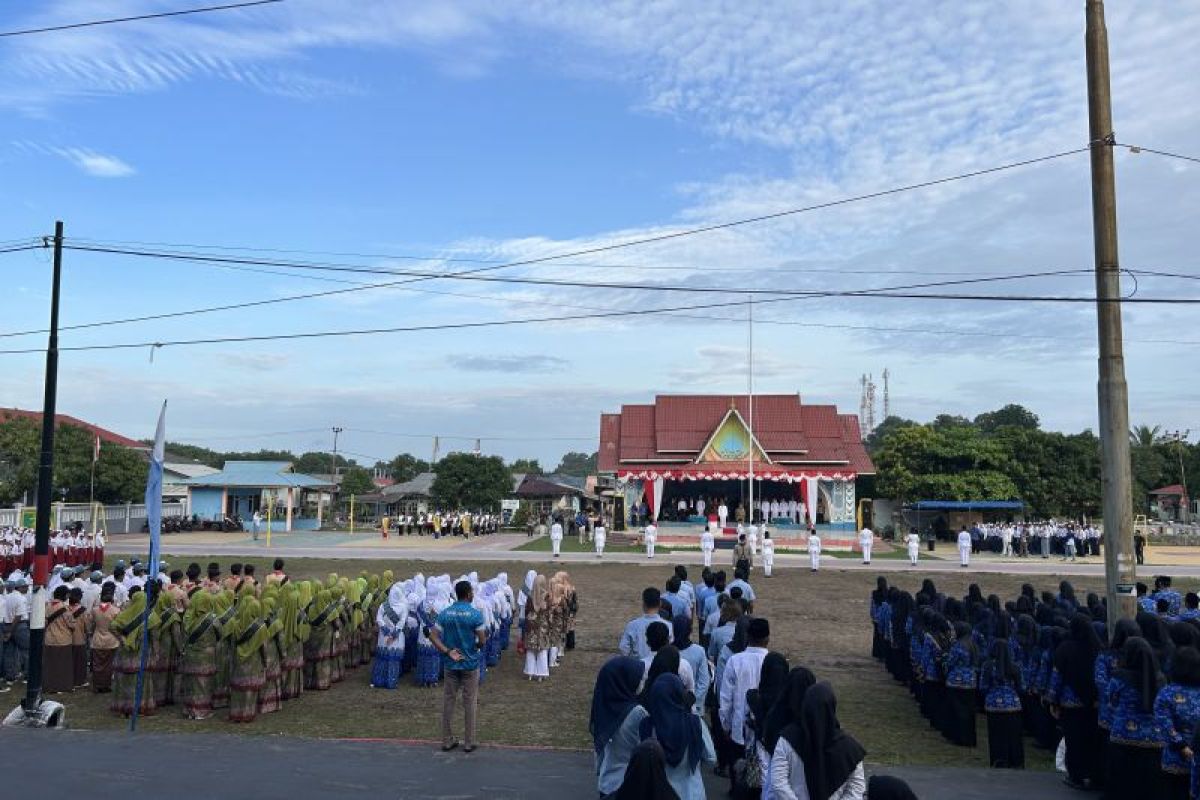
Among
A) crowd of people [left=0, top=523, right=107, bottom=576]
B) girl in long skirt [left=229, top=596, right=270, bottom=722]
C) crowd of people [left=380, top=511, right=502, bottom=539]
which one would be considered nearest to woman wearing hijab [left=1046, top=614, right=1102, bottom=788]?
girl in long skirt [left=229, top=596, right=270, bottom=722]

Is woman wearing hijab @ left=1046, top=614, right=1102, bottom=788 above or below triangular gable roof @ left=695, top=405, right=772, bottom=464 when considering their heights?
below

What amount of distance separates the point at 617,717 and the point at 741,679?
1.67 metres

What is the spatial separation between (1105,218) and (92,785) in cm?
1106

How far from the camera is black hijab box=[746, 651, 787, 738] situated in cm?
611

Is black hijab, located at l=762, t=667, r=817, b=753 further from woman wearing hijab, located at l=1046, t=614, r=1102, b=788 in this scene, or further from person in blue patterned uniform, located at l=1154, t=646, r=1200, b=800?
woman wearing hijab, located at l=1046, t=614, r=1102, b=788

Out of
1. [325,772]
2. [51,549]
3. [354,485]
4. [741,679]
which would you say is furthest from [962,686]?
[354,485]

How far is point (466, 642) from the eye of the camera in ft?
28.5

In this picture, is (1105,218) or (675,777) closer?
(675,777)

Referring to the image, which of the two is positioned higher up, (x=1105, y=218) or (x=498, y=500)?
(x=1105, y=218)

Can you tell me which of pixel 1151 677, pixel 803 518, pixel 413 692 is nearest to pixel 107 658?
pixel 413 692

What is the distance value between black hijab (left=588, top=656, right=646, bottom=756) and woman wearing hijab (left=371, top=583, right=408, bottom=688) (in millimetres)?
6499

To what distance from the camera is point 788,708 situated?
5.44m

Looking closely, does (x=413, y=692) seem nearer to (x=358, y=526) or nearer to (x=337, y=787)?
(x=337, y=787)

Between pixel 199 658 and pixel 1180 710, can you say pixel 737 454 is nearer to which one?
pixel 199 658
